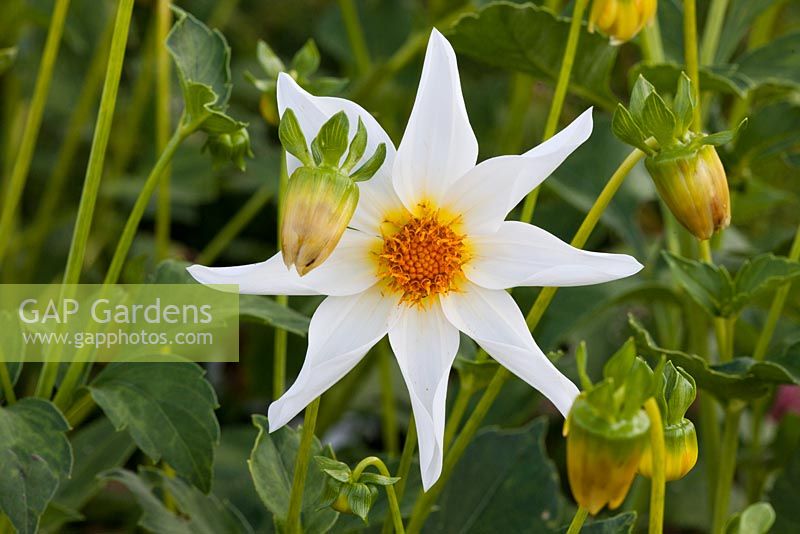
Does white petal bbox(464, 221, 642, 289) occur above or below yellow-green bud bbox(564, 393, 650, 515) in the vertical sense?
above

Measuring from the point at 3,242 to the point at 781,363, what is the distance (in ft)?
1.92

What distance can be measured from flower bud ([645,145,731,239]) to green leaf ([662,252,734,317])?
0.46 feet

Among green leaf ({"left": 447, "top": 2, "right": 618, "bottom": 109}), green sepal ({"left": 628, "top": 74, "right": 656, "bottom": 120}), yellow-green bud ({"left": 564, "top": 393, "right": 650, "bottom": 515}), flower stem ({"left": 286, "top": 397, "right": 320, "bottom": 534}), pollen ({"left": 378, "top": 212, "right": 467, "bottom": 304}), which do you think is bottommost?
yellow-green bud ({"left": 564, "top": 393, "right": 650, "bottom": 515})

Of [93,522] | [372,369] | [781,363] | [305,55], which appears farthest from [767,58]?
[93,522]

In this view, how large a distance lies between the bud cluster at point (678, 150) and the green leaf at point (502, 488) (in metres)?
0.31

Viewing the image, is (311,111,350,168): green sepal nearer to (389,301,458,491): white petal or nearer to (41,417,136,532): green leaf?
(389,301,458,491): white petal

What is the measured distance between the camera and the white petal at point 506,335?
60 cm

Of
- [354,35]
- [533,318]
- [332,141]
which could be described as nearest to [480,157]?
[354,35]

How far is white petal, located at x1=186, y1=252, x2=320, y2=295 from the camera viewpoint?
0.60 metres

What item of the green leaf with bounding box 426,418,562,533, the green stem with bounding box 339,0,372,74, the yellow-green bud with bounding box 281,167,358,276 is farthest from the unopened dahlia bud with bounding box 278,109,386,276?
the green stem with bounding box 339,0,372,74

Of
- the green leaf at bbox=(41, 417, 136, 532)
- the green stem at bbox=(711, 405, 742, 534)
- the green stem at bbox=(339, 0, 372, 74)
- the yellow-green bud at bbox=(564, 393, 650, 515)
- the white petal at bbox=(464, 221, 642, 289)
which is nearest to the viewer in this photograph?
the yellow-green bud at bbox=(564, 393, 650, 515)

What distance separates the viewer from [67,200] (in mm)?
1469

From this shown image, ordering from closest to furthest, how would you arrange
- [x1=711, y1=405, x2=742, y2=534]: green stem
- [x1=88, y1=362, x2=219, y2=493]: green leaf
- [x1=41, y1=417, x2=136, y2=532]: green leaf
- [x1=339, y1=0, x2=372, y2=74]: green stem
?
1. [x1=88, y1=362, x2=219, y2=493]: green leaf
2. [x1=711, y1=405, x2=742, y2=534]: green stem
3. [x1=41, y1=417, x2=136, y2=532]: green leaf
4. [x1=339, y1=0, x2=372, y2=74]: green stem

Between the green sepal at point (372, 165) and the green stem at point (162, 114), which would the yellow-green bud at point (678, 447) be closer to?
the green sepal at point (372, 165)
